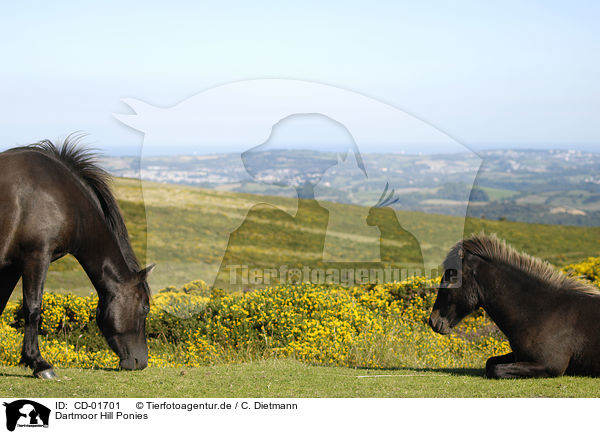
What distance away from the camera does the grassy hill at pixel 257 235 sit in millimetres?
28516

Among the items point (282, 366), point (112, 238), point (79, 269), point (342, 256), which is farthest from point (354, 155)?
point (342, 256)

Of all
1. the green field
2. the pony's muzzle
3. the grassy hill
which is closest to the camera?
the green field

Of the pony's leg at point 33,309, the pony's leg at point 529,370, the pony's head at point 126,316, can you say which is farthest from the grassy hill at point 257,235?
the pony's leg at point 529,370

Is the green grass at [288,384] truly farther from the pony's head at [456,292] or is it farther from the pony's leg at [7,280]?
the pony's leg at [7,280]

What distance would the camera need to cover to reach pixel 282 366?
806 centimetres

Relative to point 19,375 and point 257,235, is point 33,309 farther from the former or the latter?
point 257,235

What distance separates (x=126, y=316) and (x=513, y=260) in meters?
4.60

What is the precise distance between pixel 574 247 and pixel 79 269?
26768 mm

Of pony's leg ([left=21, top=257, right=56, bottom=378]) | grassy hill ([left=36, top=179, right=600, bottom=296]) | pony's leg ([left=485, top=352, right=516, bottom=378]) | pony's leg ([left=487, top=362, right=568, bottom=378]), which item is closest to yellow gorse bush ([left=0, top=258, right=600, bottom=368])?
pony's leg ([left=485, top=352, right=516, bottom=378])

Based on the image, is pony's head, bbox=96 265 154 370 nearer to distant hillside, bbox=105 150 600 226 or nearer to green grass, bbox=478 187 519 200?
distant hillside, bbox=105 150 600 226

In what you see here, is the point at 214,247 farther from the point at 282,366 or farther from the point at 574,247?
the point at 282,366

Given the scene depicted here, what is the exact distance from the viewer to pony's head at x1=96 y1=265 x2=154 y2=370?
6.89m
